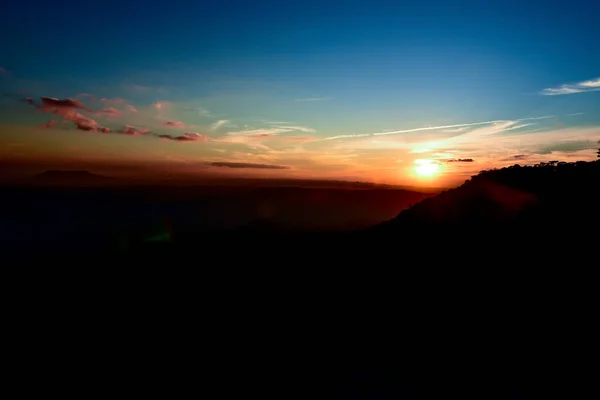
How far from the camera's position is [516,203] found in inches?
1093

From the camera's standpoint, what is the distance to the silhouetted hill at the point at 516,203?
22.6m

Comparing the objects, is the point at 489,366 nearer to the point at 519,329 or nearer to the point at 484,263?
the point at 519,329

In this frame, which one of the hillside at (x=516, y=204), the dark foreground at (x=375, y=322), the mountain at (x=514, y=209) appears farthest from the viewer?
the hillside at (x=516, y=204)

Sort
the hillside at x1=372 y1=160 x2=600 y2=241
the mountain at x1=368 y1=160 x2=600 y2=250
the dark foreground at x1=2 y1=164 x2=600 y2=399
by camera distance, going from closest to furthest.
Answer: the dark foreground at x1=2 y1=164 x2=600 y2=399
the mountain at x1=368 y1=160 x2=600 y2=250
the hillside at x1=372 y1=160 x2=600 y2=241

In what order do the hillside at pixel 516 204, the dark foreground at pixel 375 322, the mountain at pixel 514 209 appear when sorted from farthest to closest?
the hillside at pixel 516 204 → the mountain at pixel 514 209 → the dark foreground at pixel 375 322

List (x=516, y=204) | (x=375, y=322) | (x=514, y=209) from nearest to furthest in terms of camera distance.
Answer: (x=375, y=322), (x=514, y=209), (x=516, y=204)

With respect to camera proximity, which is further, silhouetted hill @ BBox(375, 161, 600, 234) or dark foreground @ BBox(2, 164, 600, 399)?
silhouetted hill @ BBox(375, 161, 600, 234)

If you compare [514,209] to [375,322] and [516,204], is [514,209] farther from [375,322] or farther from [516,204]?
[375,322]

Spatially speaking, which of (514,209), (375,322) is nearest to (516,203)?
(514,209)

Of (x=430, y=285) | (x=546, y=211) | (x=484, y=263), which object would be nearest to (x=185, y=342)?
(x=430, y=285)

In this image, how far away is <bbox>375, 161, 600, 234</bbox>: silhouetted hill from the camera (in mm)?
22641

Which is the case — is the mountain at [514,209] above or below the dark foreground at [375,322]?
above

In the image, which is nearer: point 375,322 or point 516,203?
point 375,322

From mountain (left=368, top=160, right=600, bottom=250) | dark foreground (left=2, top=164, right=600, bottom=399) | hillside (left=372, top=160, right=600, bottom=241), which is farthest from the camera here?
hillside (left=372, top=160, right=600, bottom=241)
